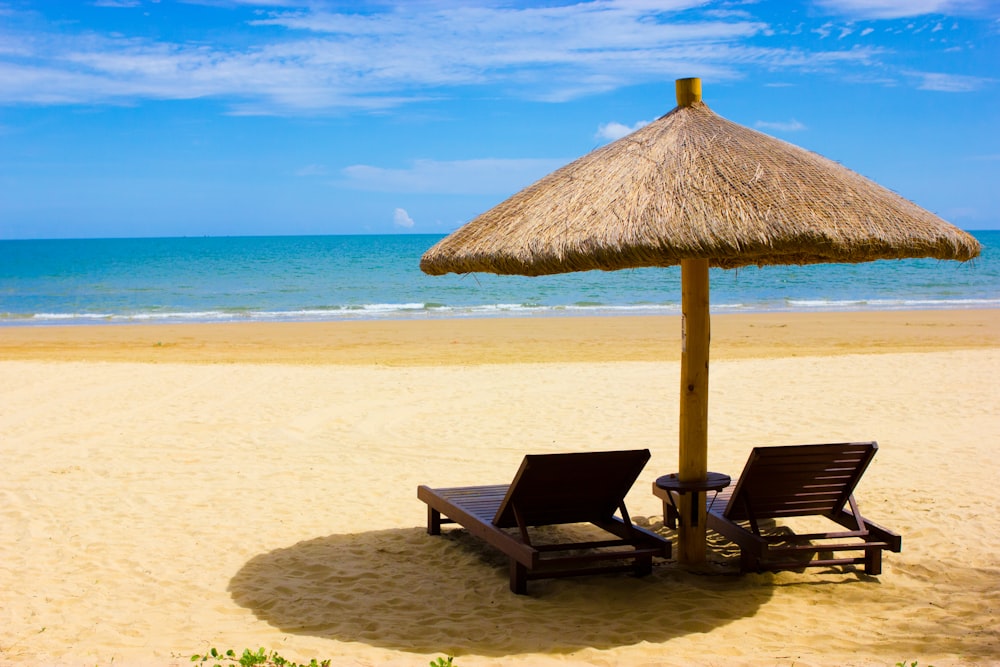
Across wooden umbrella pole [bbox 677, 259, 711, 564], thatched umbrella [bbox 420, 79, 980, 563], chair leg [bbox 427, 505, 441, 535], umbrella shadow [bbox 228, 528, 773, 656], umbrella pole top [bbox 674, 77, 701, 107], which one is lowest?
umbrella shadow [bbox 228, 528, 773, 656]

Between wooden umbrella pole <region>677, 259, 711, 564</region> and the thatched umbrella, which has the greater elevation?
the thatched umbrella

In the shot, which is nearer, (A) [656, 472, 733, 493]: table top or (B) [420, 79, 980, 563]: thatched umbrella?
(B) [420, 79, 980, 563]: thatched umbrella

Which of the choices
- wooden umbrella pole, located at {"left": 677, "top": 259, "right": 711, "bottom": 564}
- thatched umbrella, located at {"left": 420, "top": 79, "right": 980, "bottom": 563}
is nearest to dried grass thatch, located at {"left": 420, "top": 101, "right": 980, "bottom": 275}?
thatched umbrella, located at {"left": 420, "top": 79, "right": 980, "bottom": 563}

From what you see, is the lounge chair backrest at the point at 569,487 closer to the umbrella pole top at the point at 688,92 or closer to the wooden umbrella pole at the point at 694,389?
Answer: the wooden umbrella pole at the point at 694,389

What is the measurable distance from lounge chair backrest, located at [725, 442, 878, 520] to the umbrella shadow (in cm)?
43

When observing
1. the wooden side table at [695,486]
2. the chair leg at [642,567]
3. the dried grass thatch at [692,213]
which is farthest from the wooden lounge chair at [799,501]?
the dried grass thatch at [692,213]

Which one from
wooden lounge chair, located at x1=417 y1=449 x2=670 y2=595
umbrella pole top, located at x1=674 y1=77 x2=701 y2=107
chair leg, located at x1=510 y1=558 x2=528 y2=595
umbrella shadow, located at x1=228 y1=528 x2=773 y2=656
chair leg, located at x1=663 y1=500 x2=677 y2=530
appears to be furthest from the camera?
chair leg, located at x1=663 y1=500 x2=677 y2=530

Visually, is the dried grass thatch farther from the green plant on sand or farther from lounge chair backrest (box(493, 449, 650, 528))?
the green plant on sand

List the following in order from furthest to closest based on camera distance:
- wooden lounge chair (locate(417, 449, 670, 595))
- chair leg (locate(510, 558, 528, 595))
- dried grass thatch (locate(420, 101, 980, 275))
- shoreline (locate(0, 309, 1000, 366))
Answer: shoreline (locate(0, 309, 1000, 366))
chair leg (locate(510, 558, 528, 595))
wooden lounge chair (locate(417, 449, 670, 595))
dried grass thatch (locate(420, 101, 980, 275))

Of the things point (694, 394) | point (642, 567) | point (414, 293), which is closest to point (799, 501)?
point (694, 394)

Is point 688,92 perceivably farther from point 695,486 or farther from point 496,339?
point 496,339

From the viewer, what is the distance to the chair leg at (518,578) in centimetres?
469

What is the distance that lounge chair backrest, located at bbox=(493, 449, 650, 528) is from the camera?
4594mm

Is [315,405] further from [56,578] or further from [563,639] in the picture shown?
[563,639]
